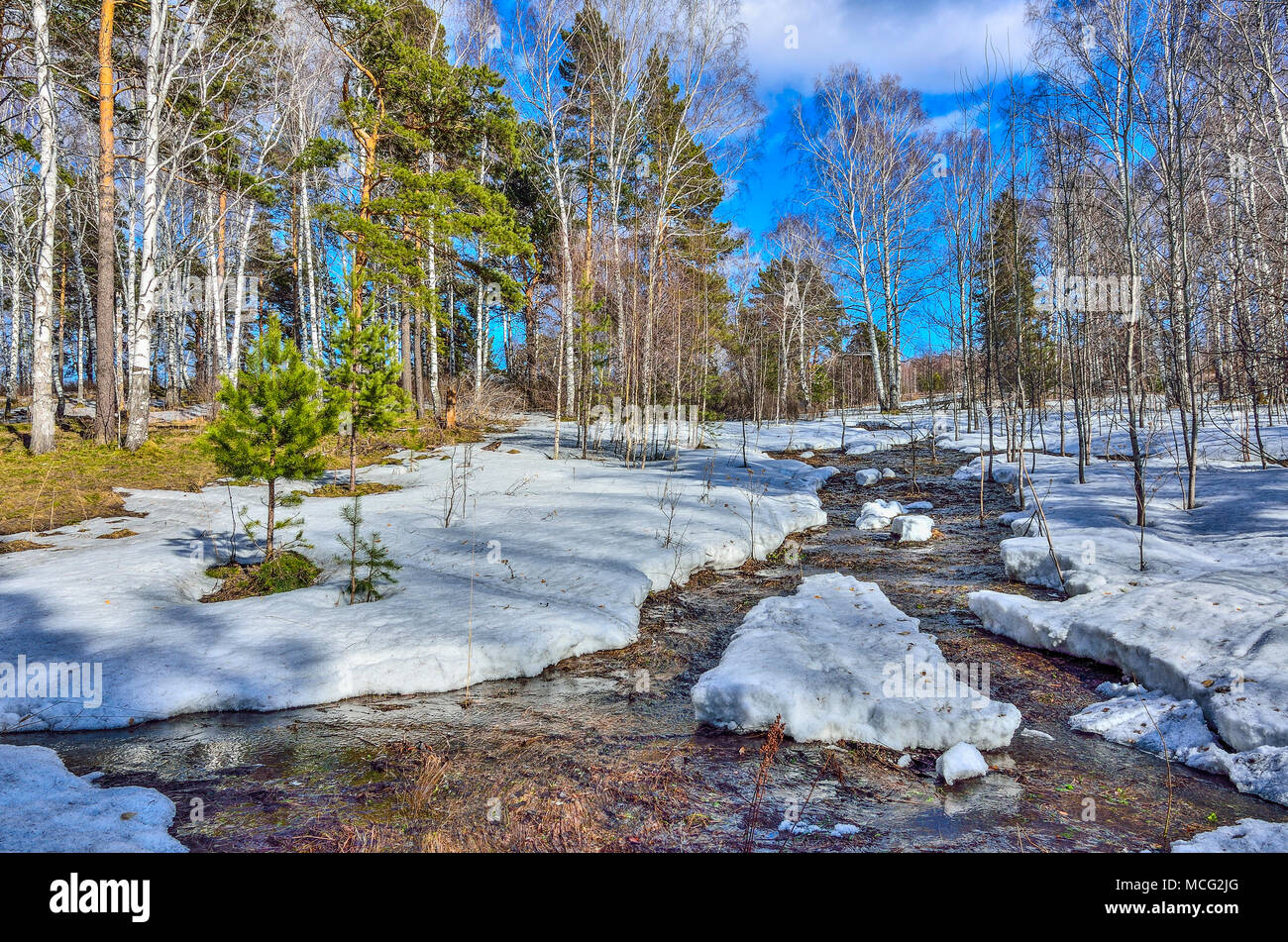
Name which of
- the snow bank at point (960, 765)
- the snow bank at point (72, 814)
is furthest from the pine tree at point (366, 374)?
the snow bank at point (960, 765)

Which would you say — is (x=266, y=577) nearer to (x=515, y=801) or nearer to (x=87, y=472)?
(x=515, y=801)

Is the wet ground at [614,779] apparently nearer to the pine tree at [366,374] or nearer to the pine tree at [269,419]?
the pine tree at [269,419]

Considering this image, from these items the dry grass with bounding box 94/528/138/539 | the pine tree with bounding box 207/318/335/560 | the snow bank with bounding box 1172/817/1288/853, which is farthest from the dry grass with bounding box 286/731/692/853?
the dry grass with bounding box 94/528/138/539

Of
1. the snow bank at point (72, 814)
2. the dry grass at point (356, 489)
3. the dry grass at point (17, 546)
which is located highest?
the dry grass at point (356, 489)

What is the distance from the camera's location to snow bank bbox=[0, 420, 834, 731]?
424 centimetres

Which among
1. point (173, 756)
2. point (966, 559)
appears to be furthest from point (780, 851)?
point (966, 559)

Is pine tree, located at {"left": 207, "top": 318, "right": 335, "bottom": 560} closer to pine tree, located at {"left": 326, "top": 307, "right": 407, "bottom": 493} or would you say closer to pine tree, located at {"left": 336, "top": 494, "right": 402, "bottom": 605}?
pine tree, located at {"left": 336, "top": 494, "right": 402, "bottom": 605}

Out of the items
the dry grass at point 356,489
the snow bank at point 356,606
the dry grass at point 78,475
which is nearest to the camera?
the snow bank at point 356,606

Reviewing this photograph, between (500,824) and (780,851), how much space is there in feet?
4.32

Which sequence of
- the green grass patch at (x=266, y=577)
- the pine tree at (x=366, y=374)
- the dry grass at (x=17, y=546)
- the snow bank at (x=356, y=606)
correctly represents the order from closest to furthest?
the snow bank at (x=356, y=606) → the green grass patch at (x=266, y=577) → the dry grass at (x=17, y=546) → the pine tree at (x=366, y=374)

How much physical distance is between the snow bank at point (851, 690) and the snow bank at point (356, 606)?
5.17ft

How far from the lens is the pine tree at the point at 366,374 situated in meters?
9.91

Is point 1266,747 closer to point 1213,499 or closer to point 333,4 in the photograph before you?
point 1213,499
